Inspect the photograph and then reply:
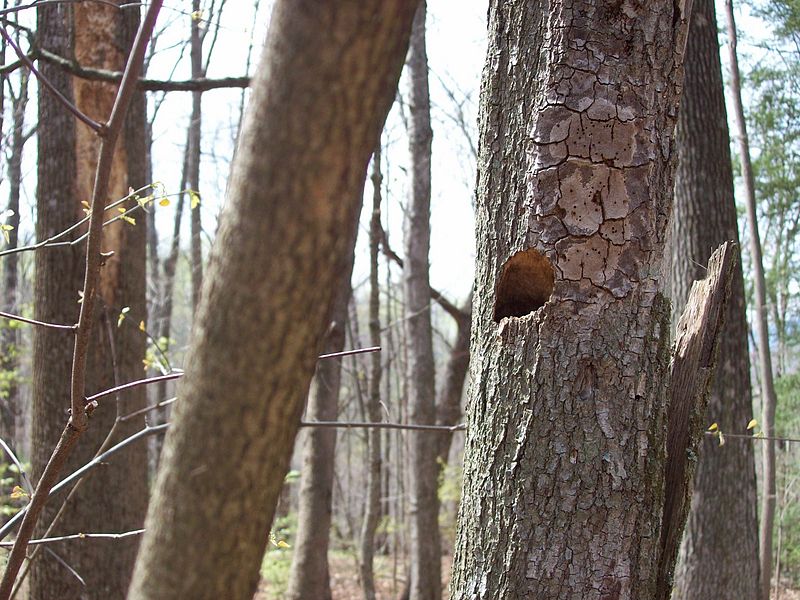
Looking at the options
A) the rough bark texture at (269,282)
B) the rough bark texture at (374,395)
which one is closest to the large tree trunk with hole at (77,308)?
the rough bark texture at (374,395)

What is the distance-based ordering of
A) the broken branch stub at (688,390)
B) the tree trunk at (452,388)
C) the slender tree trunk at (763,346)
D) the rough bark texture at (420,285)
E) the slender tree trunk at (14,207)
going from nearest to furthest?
the broken branch stub at (688,390) < the slender tree trunk at (763,346) < the rough bark texture at (420,285) < the tree trunk at (452,388) < the slender tree trunk at (14,207)

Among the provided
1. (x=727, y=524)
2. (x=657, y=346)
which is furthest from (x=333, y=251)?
(x=727, y=524)

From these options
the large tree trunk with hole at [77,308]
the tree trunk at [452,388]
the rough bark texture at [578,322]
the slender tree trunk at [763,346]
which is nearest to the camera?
the rough bark texture at [578,322]

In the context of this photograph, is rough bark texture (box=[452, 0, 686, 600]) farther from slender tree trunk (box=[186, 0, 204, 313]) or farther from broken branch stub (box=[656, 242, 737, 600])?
slender tree trunk (box=[186, 0, 204, 313])

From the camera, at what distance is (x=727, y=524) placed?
5.73 m

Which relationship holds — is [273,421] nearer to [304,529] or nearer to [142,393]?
[142,393]

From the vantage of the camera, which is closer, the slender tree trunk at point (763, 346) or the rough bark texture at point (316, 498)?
the slender tree trunk at point (763, 346)

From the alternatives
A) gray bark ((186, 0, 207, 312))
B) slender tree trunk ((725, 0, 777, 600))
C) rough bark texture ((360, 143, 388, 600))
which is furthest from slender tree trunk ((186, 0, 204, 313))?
slender tree trunk ((725, 0, 777, 600))

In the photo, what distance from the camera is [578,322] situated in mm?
2203

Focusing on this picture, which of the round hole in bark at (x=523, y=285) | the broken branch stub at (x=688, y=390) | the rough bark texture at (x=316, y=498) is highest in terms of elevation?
the round hole in bark at (x=523, y=285)

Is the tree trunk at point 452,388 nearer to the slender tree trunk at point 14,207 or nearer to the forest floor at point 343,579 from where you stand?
the forest floor at point 343,579

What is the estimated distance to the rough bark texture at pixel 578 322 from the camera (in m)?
2.16

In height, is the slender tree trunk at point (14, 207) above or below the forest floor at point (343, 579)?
above

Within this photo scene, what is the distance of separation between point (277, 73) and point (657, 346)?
1.62 metres
